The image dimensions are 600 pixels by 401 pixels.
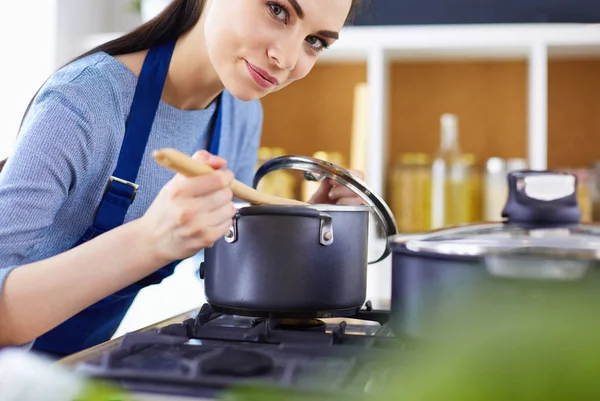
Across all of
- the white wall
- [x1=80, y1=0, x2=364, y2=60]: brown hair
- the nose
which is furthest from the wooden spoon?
the white wall

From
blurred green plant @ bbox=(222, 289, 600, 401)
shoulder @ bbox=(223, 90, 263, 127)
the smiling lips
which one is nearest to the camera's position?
blurred green plant @ bbox=(222, 289, 600, 401)

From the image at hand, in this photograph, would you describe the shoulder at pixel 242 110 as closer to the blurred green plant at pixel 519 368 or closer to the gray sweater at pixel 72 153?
the gray sweater at pixel 72 153

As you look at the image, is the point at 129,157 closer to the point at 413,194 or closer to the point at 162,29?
the point at 162,29

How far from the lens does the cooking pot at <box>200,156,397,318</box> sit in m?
0.74

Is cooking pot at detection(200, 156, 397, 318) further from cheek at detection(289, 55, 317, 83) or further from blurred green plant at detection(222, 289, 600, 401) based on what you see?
blurred green plant at detection(222, 289, 600, 401)

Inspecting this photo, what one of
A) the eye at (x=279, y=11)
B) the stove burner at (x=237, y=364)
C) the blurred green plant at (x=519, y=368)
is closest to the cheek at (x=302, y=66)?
the eye at (x=279, y=11)

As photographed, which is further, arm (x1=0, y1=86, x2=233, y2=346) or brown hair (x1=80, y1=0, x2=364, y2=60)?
brown hair (x1=80, y1=0, x2=364, y2=60)

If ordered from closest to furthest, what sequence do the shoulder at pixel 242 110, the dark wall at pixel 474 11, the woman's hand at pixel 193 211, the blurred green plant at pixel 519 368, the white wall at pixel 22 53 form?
the blurred green plant at pixel 519 368
the woman's hand at pixel 193 211
the shoulder at pixel 242 110
the dark wall at pixel 474 11
the white wall at pixel 22 53

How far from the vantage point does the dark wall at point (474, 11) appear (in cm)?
223

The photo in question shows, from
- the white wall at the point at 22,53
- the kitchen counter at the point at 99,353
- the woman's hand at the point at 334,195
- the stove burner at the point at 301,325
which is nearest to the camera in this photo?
the kitchen counter at the point at 99,353

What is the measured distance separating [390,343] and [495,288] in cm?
18

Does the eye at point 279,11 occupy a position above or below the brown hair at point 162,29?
below

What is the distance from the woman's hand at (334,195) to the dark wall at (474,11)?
123cm

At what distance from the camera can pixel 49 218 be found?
3.01 feet
